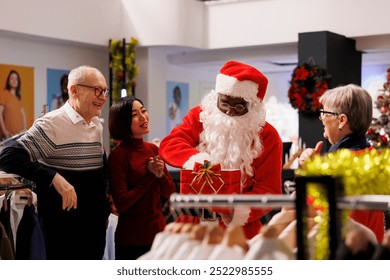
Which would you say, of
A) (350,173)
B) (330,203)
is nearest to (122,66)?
(350,173)

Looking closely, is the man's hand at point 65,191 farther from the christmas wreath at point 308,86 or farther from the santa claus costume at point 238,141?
the christmas wreath at point 308,86

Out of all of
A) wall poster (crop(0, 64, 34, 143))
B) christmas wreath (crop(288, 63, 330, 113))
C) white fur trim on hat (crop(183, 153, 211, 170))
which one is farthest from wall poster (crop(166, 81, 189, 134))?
white fur trim on hat (crop(183, 153, 211, 170))

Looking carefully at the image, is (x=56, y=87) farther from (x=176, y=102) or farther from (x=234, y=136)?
(x=234, y=136)

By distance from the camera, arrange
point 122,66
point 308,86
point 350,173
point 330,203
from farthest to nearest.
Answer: point 122,66 < point 308,86 < point 350,173 < point 330,203

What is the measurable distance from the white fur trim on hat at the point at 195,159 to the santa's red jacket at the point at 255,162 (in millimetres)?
46

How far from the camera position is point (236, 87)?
4.02 meters

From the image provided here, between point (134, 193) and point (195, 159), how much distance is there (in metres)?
0.49

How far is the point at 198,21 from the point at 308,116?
2.56m

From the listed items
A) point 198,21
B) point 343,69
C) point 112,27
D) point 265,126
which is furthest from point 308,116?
point 265,126

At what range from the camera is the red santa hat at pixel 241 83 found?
4.04 m

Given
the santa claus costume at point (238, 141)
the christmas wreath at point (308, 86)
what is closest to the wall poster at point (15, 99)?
the christmas wreath at point (308, 86)

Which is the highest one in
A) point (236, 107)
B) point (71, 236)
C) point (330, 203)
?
point (236, 107)

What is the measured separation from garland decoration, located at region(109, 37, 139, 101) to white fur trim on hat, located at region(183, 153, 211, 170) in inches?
Result: 290
